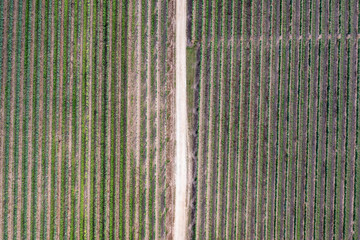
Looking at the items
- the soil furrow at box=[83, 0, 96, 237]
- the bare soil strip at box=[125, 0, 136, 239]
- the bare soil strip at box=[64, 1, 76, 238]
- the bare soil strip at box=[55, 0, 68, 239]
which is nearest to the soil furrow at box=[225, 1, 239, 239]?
the bare soil strip at box=[125, 0, 136, 239]

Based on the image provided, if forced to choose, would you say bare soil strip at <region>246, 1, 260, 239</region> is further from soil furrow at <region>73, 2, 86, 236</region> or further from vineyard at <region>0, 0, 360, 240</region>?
soil furrow at <region>73, 2, 86, 236</region>

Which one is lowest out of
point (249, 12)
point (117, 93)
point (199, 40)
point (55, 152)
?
point (55, 152)

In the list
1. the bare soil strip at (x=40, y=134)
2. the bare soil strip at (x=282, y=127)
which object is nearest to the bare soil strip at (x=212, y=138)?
the bare soil strip at (x=282, y=127)

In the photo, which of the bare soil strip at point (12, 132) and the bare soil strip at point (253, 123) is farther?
the bare soil strip at point (253, 123)

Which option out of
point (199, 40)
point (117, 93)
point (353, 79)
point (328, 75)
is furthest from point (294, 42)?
point (117, 93)

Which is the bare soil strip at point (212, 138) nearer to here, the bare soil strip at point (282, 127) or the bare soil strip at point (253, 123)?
the bare soil strip at point (253, 123)

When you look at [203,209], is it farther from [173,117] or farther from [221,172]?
[173,117]
